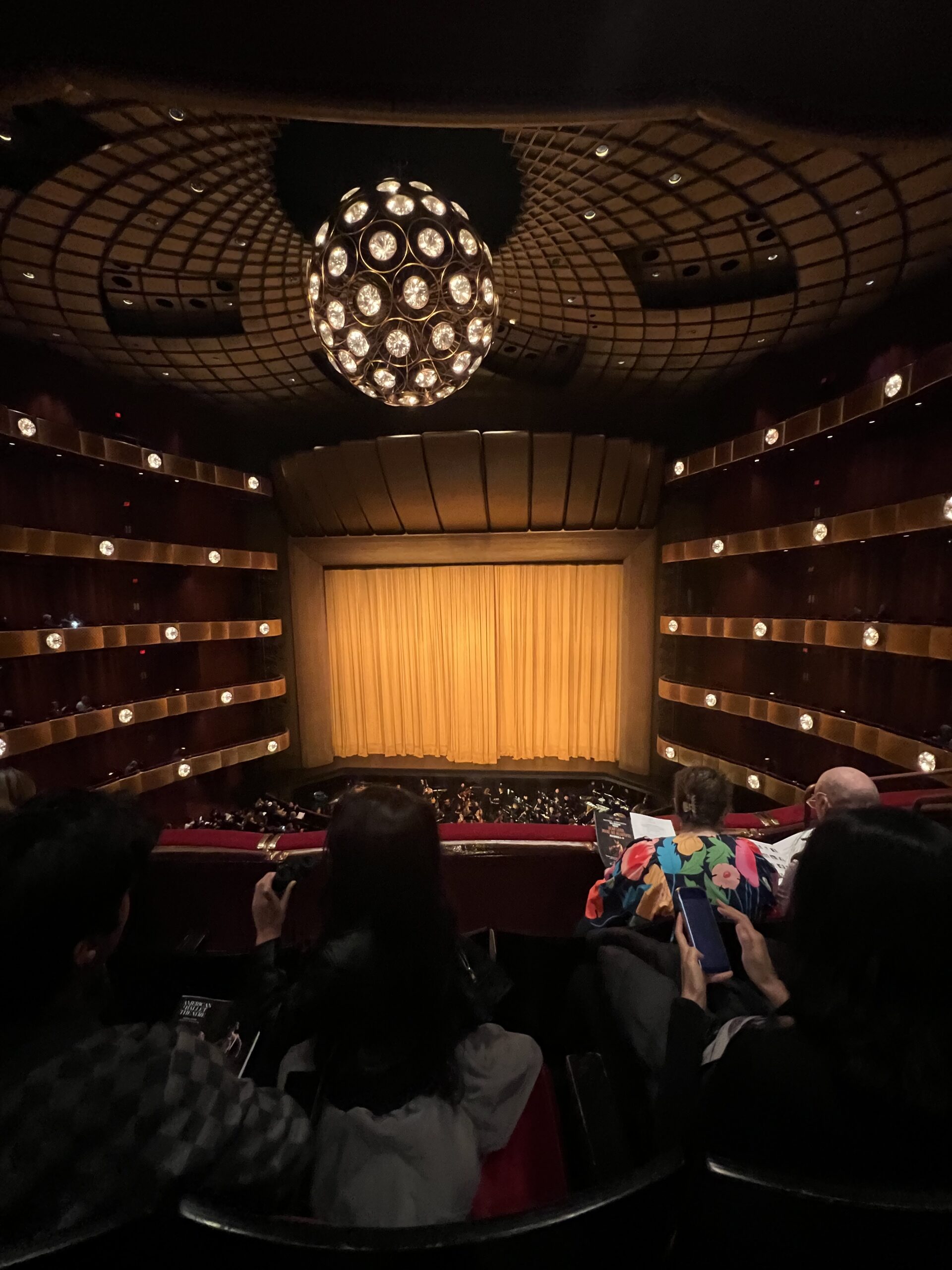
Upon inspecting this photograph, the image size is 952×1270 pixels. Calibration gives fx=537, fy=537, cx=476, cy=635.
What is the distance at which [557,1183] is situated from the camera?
1.17 meters

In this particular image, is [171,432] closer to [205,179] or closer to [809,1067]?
[205,179]

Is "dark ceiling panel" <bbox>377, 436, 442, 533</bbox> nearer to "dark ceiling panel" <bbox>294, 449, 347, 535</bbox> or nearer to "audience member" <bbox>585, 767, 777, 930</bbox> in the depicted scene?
"dark ceiling panel" <bbox>294, 449, 347, 535</bbox>

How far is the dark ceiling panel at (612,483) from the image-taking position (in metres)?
6.26

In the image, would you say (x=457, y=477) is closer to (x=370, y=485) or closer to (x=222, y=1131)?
(x=370, y=485)

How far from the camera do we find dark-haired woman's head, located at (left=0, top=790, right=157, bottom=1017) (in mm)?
912

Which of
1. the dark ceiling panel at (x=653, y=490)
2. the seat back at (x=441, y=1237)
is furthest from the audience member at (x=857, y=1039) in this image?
the dark ceiling panel at (x=653, y=490)

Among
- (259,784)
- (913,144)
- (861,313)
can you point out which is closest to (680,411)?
(861,313)

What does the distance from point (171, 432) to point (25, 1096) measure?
6.65 m

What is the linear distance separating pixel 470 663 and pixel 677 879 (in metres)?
7.03

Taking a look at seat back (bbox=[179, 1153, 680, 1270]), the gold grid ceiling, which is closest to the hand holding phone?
seat back (bbox=[179, 1153, 680, 1270])

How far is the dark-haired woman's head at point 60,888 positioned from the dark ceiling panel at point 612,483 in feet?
20.3

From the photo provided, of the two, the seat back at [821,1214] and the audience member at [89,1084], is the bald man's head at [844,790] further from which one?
the audience member at [89,1084]

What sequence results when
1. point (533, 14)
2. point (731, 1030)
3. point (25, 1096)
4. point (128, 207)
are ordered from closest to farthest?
point (25, 1096) < point (731, 1030) < point (533, 14) < point (128, 207)

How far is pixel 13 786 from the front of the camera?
7.06ft
